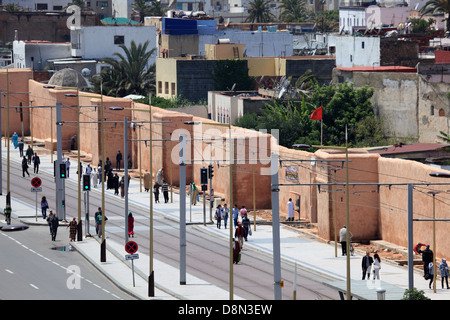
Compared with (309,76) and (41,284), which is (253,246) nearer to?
(41,284)

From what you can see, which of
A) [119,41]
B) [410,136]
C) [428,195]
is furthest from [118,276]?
[119,41]

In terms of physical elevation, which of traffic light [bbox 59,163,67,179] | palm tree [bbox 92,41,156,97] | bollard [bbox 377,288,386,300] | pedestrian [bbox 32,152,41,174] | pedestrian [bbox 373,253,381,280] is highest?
palm tree [bbox 92,41,156,97]

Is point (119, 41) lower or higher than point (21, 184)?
higher

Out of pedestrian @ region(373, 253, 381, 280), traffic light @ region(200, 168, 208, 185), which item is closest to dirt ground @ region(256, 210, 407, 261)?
traffic light @ region(200, 168, 208, 185)

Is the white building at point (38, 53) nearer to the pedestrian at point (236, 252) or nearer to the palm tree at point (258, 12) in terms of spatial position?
the palm tree at point (258, 12)

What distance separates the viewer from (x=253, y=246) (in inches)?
1982

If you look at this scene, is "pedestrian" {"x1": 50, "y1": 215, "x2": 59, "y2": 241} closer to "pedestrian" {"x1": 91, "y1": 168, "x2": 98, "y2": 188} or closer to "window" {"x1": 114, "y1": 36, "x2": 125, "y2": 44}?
"pedestrian" {"x1": 91, "y1": 168, "x2": 98, "y2": 188}

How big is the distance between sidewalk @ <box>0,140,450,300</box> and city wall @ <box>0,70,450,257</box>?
1491mm

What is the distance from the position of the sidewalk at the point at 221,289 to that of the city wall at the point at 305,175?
1.49 meters

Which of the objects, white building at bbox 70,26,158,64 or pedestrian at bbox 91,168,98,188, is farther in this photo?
white building at bbox 70,26,158,64

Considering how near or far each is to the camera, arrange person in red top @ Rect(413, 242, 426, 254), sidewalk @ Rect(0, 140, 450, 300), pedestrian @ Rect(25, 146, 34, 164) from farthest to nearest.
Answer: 1. pedestrian @ Rect(25, 146, 34, 164)
2. person in red top @ Rect(413, 242, 426, 254)
3. sidewalk @ Rect(0, 140, 450, 300)

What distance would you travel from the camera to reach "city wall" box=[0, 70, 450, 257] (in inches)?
1857

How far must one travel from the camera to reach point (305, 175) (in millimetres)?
55562
